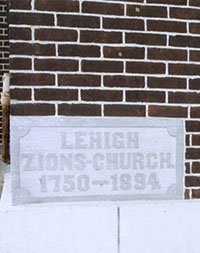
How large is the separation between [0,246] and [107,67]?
1.32 metres

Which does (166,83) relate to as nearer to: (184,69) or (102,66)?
(184,69)

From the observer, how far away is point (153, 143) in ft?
6.17

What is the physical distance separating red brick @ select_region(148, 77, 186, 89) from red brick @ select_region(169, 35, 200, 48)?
0.79 feet

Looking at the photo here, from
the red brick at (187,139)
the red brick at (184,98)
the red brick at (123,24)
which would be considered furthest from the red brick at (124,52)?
the red brick at (187,139)

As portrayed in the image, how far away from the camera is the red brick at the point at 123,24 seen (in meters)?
1.83

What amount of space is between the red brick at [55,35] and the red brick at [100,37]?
2.6 inches

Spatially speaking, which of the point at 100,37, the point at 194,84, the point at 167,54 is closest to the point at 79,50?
the point at 100,37

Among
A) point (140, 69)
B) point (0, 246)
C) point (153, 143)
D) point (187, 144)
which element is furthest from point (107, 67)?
point (0, 246)

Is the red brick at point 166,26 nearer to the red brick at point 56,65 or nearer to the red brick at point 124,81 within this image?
the red brick at point 124,81

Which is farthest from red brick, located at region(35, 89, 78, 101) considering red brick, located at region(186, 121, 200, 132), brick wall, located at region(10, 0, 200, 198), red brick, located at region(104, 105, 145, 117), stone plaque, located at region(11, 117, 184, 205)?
red brick, located at region(186, 121, 200, 132)

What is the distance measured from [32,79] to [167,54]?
0.93 metres

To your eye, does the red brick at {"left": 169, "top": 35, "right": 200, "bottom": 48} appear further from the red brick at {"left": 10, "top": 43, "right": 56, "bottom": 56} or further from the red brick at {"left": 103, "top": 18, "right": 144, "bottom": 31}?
the red brick at {"left": 10, "top": 43, "right": 56, "bottom": 56}

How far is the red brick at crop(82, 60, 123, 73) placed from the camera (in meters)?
1.82

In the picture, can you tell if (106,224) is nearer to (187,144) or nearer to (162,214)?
(162,214)
